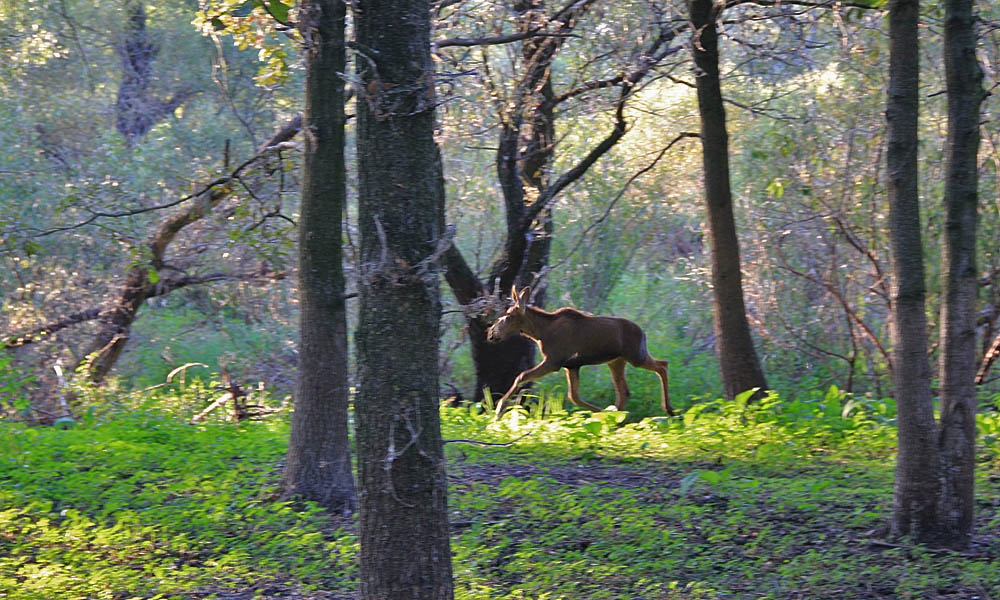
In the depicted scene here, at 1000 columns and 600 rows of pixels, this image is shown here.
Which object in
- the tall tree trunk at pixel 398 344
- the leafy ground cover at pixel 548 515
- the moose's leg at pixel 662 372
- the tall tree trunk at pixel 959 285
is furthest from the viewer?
the moose's leg at pixel 662 372

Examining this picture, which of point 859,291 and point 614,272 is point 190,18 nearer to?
point 614,272

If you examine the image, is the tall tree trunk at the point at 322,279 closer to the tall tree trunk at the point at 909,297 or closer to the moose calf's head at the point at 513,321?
the moose calf's head at the point at 513,321

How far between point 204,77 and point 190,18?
61.9 inches

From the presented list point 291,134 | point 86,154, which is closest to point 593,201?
point 291,134

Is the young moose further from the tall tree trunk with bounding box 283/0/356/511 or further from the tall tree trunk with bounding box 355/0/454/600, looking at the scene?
the tall tree trunk with bounding box 355/0/454/600

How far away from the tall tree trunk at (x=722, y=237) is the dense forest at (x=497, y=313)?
0.11ft

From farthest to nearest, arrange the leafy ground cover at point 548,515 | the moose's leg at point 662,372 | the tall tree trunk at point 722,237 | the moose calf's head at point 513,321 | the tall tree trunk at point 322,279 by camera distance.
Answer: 1. the moose's leg at point 662,372
2. the tall tree trunk at point 722,237
3. the moose calf's head at point 513,321
4. the tall tree trunk at point 322,279
5. the leafy ground cover at point 548,515

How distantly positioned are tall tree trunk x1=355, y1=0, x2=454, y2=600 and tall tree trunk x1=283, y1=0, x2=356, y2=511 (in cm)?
270

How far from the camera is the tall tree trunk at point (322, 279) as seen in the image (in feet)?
24.1

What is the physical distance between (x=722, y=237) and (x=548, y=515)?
4551 mm

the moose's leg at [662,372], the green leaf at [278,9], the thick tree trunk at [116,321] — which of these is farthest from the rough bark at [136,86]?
the green leaf at [278,9]

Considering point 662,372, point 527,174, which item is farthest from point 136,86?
point 662,372

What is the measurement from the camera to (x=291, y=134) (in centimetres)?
1205

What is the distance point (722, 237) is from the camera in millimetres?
10672
